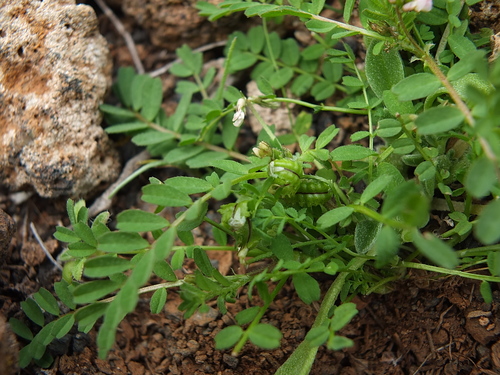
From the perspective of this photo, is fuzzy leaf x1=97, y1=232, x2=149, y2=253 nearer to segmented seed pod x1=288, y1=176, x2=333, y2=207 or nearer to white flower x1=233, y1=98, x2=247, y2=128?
segmented seed pod x1=288, y1=176, x2=333, y2=207

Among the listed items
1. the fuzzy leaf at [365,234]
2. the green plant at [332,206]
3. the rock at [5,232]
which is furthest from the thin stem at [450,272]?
the rock at [5,232]

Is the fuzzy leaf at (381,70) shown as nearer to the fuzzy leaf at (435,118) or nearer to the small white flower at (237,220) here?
the fuzzy leaf at (435,118)

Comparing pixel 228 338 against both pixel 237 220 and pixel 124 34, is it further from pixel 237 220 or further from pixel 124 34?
pixel 124 34

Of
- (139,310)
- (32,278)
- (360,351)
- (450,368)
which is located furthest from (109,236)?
(450,368)

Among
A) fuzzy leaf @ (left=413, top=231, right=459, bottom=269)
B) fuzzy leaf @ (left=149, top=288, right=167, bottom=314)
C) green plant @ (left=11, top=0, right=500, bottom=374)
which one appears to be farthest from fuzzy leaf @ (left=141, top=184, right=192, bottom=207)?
fuzzy leaf @ (left=413, top=231, right=459, bottom=269)

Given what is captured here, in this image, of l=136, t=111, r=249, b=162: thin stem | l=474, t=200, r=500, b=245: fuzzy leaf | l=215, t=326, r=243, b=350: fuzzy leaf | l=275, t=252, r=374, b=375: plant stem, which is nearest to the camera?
l=474, t=200, r=500, b=245: fuzzy leaf

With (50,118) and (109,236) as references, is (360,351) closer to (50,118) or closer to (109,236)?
(109,236)
